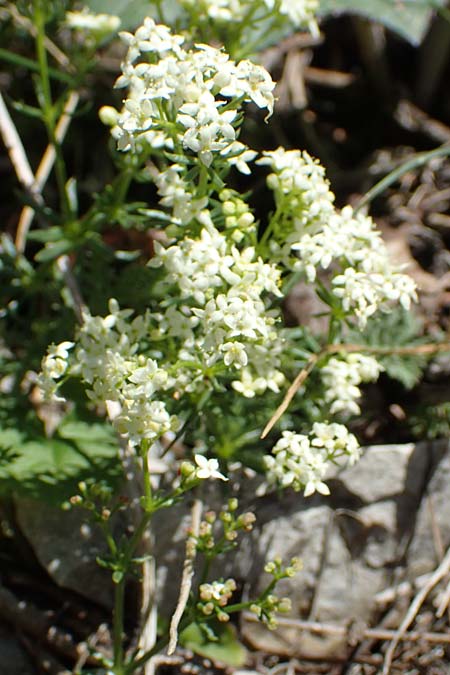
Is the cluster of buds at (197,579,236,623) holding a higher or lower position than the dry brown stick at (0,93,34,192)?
lower

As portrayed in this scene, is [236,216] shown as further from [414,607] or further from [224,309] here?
[414,607]

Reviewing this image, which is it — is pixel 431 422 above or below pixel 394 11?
below

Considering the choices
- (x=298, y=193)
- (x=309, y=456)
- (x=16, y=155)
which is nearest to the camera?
(x=309, y=456)

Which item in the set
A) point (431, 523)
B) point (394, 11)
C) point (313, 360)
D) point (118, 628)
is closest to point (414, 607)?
point (431, 523)

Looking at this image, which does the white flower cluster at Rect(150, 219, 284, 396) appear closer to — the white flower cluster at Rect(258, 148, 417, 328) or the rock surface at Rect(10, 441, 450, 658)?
the white flower cluster at Rect(258, 148, 417, 328)

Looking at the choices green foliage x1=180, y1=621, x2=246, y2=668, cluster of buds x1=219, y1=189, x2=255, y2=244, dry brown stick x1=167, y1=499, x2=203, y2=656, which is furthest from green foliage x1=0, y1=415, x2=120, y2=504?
cluster of buds x1=219, y1=189, x2=255, y2=244

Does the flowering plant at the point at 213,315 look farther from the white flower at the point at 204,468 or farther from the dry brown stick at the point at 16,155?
the dry brown stick at the point at 16,155

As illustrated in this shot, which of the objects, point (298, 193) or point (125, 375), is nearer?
point (125, 375)
